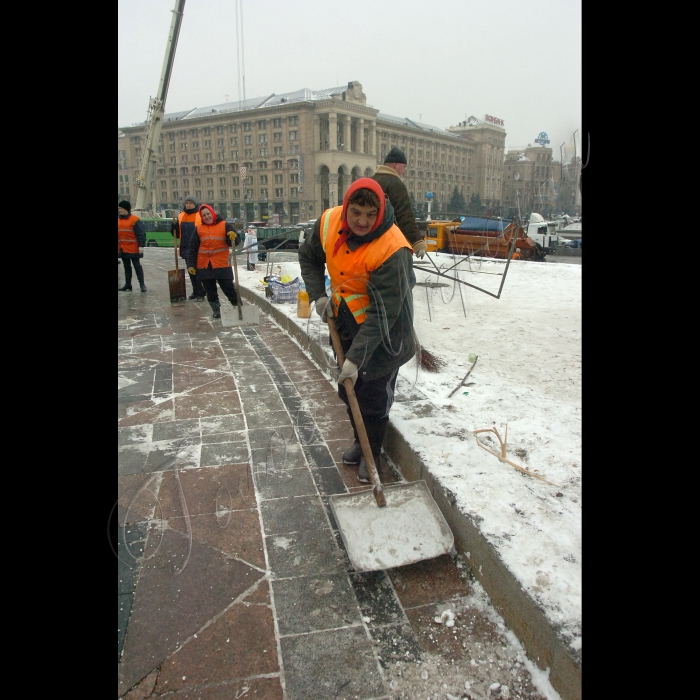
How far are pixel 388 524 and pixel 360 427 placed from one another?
1.63ft

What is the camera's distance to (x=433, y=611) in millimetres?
1963

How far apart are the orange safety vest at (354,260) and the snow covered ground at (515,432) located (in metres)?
0.89

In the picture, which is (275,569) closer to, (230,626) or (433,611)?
(230,626)

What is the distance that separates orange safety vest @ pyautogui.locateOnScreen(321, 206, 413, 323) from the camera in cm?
253

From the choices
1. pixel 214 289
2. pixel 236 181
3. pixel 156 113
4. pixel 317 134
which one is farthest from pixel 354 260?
pixel 236 181

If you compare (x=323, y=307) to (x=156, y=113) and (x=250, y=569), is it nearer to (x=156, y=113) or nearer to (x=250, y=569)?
(x=250, y=569)

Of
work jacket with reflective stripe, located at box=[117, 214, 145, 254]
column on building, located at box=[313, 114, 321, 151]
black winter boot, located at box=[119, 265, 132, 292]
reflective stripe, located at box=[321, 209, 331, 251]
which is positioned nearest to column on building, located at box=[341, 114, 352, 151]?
column on building, located at box=[313, 114, 321, 151]

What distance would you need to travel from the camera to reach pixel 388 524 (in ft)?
7.47

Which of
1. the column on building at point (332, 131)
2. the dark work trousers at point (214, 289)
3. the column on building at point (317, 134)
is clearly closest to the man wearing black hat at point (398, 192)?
the dark work trousers at point (214, 289)

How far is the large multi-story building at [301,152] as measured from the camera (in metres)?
65.9
